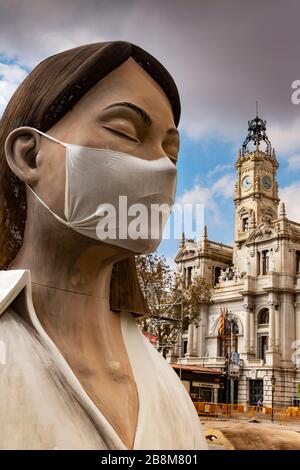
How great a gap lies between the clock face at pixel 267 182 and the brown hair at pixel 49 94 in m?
39.9

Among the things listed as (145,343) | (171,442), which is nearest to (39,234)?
(145,343)

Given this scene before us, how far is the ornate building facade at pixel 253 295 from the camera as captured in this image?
110 ft

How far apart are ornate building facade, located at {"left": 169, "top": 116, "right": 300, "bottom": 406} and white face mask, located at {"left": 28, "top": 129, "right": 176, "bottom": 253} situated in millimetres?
29080

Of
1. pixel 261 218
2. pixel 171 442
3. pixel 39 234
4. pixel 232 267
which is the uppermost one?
pixel 261 218

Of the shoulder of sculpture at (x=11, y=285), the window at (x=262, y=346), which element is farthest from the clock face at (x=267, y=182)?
the shoulder of sculpture at (x=11, y=285)

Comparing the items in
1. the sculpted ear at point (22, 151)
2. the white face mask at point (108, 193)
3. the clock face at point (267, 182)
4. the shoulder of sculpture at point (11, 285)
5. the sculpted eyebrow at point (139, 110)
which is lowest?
the shoulder of sculpture at point (11, 285)

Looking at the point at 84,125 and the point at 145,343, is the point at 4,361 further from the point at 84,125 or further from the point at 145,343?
the point at 84,125

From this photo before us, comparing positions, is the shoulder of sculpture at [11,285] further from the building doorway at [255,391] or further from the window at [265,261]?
the window at [265,261]

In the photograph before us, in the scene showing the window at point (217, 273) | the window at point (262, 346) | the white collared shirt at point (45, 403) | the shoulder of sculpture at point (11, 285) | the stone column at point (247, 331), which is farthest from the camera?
the window at point (217, 273)

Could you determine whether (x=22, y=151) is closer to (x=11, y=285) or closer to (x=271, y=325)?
(x=11, y=285)

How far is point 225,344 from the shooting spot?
37.0 meters

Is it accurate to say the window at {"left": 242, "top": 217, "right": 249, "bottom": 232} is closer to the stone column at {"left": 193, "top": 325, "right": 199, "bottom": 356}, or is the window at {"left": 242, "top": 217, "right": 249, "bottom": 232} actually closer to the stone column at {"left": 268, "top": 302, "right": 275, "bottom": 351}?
the stone column at {"left": 268, "top": 302, "right": 275, "bottom": 351}

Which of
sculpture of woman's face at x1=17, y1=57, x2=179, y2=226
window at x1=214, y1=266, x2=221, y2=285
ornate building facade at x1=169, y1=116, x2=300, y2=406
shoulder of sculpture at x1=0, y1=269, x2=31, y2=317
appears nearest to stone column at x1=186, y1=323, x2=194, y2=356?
ornate building facade at x1=169, y1=116, x2=300, y2=406

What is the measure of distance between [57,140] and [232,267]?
3992cm
